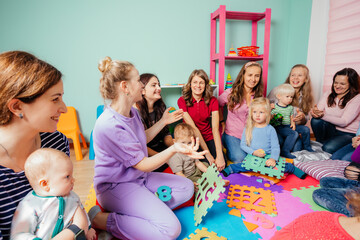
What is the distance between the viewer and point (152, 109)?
2.33 m

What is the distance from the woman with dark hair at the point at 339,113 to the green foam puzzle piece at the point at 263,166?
0.91 meters

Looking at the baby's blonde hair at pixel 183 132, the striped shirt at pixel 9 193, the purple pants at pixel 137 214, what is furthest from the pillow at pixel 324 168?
the striped shirt at pixel 9 193

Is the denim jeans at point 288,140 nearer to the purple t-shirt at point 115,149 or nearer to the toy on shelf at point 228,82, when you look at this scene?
the toy on shelf at point 228,82

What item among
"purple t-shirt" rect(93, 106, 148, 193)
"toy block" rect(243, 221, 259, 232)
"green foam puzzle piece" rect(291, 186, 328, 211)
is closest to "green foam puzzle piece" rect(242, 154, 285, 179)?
"green foam puzzle piece" rect(291, 186, 328, 211)

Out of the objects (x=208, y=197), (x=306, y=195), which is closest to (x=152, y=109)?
(x=208, y=197)

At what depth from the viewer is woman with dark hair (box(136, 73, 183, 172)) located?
211 centimetres

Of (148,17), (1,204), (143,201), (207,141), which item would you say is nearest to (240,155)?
(207,141)

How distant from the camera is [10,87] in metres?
0.82

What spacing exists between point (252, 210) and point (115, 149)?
3.73ft

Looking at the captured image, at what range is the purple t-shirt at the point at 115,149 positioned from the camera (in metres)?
1.32

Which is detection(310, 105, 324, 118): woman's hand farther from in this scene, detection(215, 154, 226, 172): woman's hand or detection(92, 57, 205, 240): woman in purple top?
detection(92, 57, 205, 240): woman in purple top

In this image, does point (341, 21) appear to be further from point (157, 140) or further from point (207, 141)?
point (157, 140)

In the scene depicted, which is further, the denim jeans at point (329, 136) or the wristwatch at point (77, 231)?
the denim jeans at point (329, 136)

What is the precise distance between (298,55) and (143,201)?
3.38 meters
